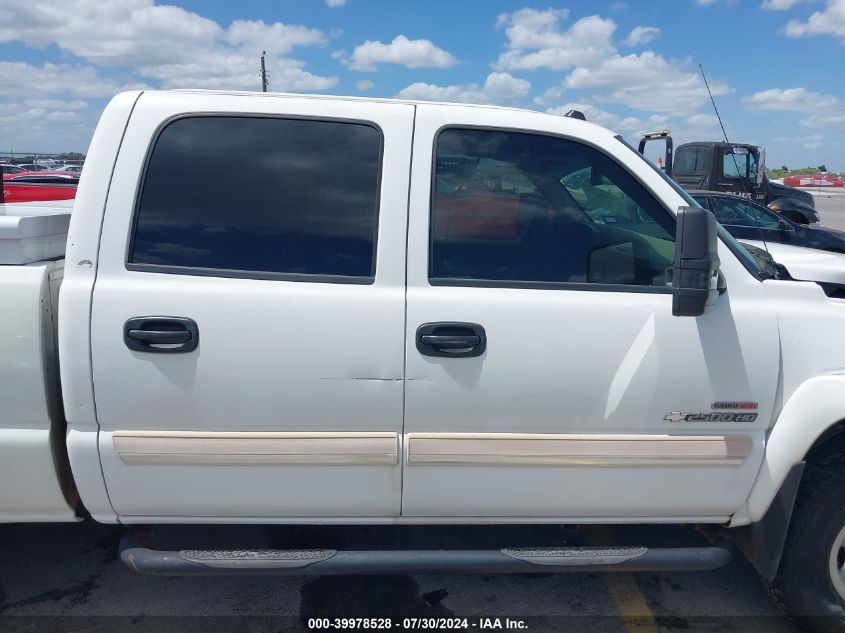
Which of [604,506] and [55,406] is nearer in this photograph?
[55,406]

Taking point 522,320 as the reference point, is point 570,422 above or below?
below

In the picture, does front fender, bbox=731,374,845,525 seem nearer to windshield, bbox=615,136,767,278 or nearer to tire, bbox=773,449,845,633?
tire, bbox=773,449,845,633

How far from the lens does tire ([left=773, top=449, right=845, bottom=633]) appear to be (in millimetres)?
2699

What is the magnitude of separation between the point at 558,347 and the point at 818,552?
1333mm

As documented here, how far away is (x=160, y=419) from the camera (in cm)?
246

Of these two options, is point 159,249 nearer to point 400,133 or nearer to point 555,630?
point 400,133

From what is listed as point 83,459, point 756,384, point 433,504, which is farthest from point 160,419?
point 756,384

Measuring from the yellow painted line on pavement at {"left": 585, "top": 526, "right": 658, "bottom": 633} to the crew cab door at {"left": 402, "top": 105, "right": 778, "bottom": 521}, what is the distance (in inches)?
23.8

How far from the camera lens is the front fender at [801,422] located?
2.55m

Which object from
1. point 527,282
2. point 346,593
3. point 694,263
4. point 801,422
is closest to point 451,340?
point 527,282

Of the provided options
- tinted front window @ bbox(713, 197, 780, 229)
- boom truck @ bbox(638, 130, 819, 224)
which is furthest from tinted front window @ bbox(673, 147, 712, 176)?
tinted front window @ bbox(713, 197, 780, 229)

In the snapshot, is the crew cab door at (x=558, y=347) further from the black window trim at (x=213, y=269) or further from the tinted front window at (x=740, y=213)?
the tinted front window at (x=740, y=213)

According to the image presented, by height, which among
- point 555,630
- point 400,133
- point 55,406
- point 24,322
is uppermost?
point 400,133

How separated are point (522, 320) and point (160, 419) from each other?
51.6 inches
